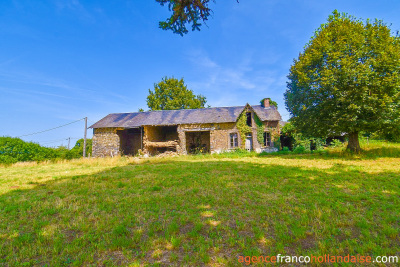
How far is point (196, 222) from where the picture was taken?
3564 mm

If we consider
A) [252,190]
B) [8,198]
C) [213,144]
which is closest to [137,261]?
[252,190]

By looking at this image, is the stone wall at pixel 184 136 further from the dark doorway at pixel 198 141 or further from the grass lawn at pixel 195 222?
the grass lawn at pixel 195 222

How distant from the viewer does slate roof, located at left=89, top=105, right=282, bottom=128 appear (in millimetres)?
21250

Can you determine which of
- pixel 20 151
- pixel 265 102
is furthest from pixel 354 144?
pixel 20 151

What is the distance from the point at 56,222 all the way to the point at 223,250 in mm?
3559

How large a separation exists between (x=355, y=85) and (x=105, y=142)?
24403 mm

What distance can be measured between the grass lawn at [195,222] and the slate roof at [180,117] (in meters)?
15.4

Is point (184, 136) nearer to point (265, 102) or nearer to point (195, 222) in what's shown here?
point (265, 102)

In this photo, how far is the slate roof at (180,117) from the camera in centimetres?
2125

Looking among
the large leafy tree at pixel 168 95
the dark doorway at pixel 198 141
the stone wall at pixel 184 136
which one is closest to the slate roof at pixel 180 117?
the stone wall at pixel 184 136

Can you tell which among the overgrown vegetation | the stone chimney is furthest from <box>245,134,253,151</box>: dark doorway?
the overgrown vegetation

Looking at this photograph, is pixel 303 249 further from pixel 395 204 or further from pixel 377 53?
pixel 377 53

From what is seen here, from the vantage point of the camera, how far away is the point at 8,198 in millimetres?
5184

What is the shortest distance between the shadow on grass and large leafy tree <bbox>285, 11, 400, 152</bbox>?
693 centimetres
